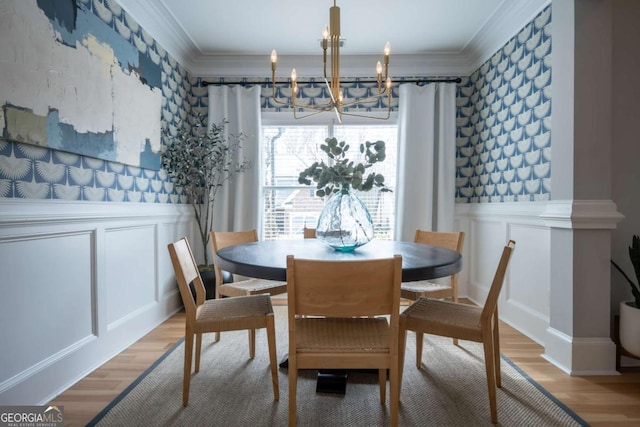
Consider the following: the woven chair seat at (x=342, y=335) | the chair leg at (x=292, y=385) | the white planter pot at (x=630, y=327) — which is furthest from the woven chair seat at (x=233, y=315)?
the white planter pot at (x=630, y=327)

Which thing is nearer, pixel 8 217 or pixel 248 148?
pixel 8 217

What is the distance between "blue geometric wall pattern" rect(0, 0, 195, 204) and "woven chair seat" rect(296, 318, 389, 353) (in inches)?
57.8

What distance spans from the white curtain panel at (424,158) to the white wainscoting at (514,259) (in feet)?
0.99

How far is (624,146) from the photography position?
227cm

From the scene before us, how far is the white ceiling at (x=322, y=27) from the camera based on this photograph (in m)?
2.85

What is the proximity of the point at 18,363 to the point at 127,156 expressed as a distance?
4.76ft

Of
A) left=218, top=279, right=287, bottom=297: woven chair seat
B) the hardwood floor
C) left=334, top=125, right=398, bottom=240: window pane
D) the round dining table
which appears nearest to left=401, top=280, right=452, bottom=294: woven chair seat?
the round dining table

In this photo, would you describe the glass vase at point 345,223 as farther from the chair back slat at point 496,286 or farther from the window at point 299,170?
the window at point 299,170

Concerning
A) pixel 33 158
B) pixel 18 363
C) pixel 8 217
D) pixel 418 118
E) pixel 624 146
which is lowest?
pixel 18 363

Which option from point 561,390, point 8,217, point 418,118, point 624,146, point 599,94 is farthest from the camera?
point 418,118

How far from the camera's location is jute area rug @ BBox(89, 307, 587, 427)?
5.51ft

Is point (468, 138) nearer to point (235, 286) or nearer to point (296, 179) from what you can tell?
point (296, 179)

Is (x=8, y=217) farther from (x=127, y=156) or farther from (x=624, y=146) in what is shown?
(x=624, y=146)

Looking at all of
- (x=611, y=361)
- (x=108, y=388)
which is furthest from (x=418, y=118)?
(x=108, y=388)
